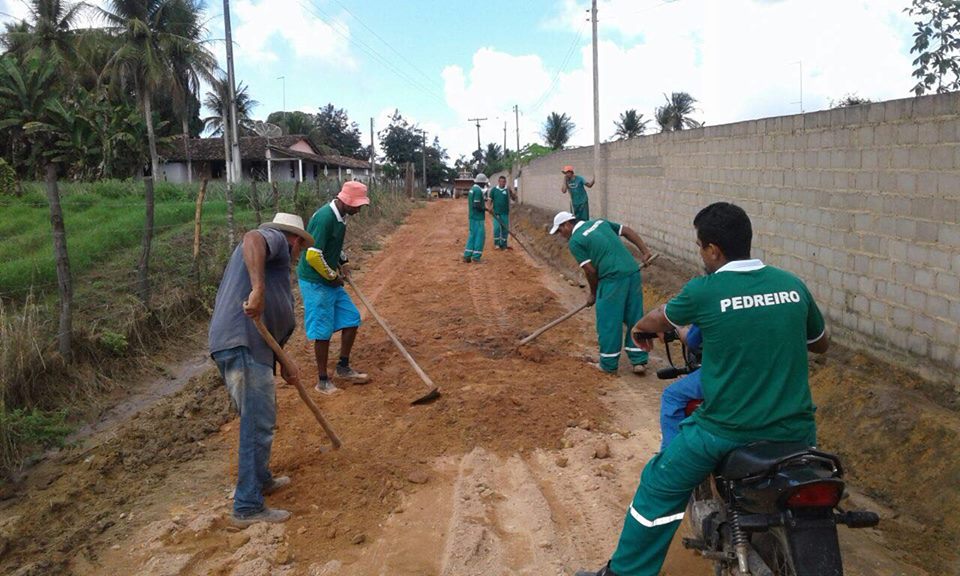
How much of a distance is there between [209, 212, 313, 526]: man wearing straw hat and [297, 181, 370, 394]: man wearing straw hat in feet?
6.11

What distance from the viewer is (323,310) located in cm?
635

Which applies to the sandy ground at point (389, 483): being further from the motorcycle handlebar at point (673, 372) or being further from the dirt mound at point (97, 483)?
the motorcycle handlebar at point (673, 372)

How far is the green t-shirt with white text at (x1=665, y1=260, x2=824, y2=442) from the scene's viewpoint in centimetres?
263

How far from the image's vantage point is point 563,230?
22.3 ft

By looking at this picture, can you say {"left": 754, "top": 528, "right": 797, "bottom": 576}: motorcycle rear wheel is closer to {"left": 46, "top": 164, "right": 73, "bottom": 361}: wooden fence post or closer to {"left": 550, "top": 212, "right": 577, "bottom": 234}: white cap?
{"left": 550, "top": 212, "right": 577, "bottom": 234}: white cap

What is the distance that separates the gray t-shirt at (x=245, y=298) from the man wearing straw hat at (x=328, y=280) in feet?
5.94

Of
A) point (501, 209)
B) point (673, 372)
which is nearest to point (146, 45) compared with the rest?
point (501, 209)

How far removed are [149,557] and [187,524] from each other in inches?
12.9

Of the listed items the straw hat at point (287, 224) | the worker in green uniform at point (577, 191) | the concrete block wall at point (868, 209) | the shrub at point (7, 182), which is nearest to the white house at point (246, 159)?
the shrub at point (7, 182)

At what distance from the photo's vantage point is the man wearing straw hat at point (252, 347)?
4.07 meters

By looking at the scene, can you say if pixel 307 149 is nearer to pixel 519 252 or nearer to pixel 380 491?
pixel 519 252

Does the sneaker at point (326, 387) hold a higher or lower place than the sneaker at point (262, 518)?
higher

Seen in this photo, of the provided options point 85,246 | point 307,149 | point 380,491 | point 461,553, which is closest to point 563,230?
point 380,491

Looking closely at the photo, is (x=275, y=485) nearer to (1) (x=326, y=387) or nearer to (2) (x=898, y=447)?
(1) (x=326, y=387)
